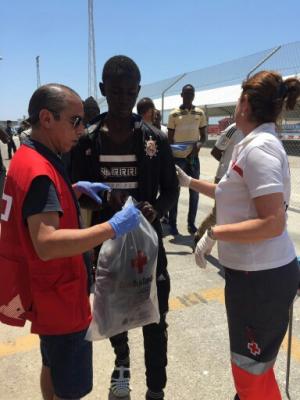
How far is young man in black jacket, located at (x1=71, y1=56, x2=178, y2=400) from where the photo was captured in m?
2.06

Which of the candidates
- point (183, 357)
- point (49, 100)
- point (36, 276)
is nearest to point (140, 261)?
point (36, 276)

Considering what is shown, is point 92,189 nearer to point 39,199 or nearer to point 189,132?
point 39,199

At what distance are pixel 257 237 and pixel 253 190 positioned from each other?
0.19 metres

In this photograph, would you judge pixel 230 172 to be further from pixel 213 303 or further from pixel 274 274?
pixel 213 303

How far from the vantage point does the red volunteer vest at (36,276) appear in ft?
4.88

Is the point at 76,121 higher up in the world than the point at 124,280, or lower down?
higher up

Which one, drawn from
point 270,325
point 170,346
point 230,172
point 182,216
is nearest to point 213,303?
point 170,346

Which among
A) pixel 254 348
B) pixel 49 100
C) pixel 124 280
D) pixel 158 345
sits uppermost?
pixel 49 100

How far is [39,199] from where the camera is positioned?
1.38 meters

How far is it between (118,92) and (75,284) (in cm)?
101

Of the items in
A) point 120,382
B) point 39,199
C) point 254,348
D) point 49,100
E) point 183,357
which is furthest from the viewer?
point 183,357

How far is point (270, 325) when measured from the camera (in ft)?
5.70

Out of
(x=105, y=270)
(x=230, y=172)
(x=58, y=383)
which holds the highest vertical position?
(x=230, y=172)

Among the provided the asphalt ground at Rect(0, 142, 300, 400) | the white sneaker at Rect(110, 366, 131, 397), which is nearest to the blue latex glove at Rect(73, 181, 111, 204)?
the white sneaker at Rect(110, 366, 131, 397)
